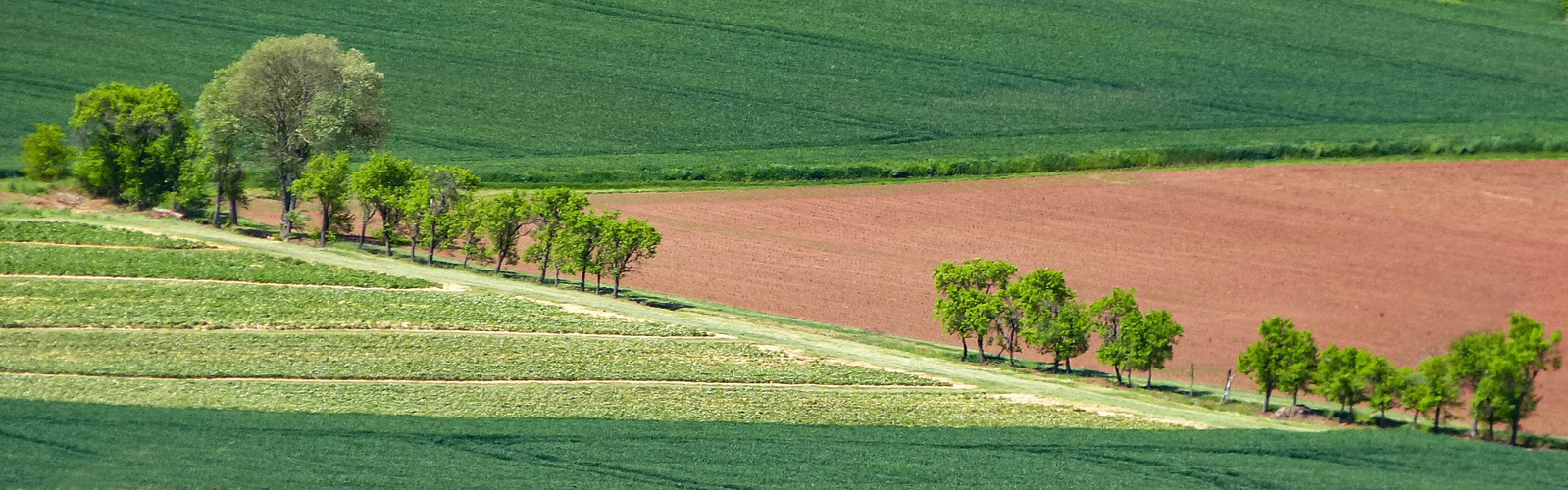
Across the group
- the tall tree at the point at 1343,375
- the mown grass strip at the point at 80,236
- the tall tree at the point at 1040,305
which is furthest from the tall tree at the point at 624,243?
the tall tree at the point at 1343,375

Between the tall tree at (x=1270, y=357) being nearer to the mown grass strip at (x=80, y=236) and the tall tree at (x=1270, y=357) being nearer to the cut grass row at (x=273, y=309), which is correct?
the cut grass row at (x=273, y=309)

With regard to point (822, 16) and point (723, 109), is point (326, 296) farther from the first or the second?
point (822, 16)

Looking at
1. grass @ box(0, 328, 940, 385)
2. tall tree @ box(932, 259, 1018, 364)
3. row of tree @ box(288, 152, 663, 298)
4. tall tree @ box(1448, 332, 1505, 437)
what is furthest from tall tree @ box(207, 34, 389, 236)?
tall tree @ box(1448, 332, 1505, 437)

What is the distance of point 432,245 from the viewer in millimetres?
83250

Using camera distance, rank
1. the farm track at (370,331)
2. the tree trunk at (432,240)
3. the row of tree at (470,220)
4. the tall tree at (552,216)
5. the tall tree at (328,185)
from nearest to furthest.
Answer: the farm track at (370,331) → the row of tree at (470,220) → the tall tree at (552,216) → the tree trunk at (432,240) → the tall tree at (328,185)

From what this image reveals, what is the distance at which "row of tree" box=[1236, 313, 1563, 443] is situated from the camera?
216 ft

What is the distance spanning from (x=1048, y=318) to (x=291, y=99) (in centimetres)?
4208

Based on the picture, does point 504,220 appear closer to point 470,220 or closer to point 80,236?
point 470,220

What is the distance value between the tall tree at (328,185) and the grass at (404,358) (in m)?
18.5

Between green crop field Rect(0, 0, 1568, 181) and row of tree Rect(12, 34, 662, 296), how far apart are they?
1083 centimetres

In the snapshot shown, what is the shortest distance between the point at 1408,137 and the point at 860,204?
3623 centimetres

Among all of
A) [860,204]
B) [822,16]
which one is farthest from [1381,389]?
[822,16]

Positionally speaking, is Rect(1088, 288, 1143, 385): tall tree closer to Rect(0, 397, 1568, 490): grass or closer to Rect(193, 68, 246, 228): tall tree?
Rect(0, 397, 1568, 490): grass

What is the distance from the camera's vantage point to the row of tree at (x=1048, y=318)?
70.8 m
